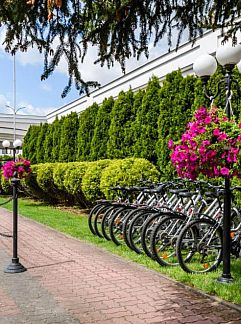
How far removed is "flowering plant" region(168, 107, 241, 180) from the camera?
4703 mm

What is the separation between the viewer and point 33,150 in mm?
22281

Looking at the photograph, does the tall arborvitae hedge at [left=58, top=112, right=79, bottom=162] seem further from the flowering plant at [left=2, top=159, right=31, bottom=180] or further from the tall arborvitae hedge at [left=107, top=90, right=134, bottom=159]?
the tall arborvitae hedge at [left=107, top=90, right=134, bottom=159]

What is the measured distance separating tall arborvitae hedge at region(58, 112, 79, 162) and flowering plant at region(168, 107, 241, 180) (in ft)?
41.5

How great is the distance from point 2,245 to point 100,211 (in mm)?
1980

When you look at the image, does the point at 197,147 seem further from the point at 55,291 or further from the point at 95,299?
the point at 55,291

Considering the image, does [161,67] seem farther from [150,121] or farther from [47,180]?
[47,180]

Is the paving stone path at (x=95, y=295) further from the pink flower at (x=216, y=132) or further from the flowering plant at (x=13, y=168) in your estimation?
the flowering plant at (x=13, y=168)

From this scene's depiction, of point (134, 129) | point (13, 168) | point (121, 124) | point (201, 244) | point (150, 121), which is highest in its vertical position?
point (121, 124)

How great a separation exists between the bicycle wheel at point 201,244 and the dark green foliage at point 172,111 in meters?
4.50

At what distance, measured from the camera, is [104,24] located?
145 inches

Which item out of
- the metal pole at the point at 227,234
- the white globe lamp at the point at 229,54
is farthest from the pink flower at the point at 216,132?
the white globe lamp at the point at 229,54

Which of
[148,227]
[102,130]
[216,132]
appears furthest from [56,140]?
[216,132]

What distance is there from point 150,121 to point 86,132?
466cm

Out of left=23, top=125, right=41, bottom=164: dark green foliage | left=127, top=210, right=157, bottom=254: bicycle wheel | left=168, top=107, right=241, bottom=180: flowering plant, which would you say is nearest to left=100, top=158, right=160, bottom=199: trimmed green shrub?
left=127, top=210, right=157, bottom=254: bicycle wheel
